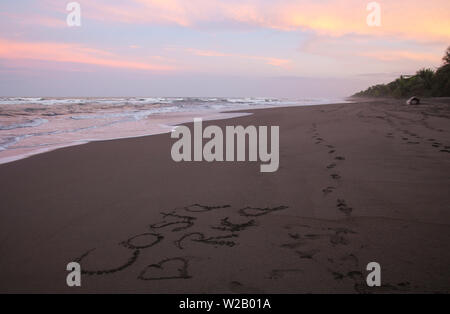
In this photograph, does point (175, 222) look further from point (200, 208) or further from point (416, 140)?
point (416, 140)

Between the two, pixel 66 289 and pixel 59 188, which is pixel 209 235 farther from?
pixel 59 188

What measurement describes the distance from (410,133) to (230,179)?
555 cm

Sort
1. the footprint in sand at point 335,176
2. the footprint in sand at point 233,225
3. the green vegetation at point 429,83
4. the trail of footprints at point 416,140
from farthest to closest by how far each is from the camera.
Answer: the green vegetation at point 429,83 → the trail of footprints at point 416,140 → the footprint in sand at point 335,176 → the footprint in sand at point 233,225

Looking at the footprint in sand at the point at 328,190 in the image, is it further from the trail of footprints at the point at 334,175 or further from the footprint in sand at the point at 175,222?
the footprint in sand at the point at 175,222

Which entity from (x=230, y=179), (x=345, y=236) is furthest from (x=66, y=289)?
(x=230, y=179)

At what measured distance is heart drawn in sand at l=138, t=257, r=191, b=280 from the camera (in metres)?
1.94

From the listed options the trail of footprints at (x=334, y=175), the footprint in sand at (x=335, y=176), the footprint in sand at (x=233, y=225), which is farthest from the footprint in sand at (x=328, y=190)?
the footprint in sand at (x=233, y=225)

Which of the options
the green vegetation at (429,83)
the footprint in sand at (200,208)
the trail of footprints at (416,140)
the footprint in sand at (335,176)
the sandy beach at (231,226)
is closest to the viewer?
the sandy beach at (231,226)

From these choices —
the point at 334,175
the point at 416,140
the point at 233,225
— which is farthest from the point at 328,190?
the point at 416,140

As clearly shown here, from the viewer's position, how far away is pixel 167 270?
201cm

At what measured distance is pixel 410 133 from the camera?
7.07 meters

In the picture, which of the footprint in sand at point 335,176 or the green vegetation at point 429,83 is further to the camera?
the green vegetation at point 429,83

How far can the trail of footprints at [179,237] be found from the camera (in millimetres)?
2025

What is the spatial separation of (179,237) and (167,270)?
45 cm
